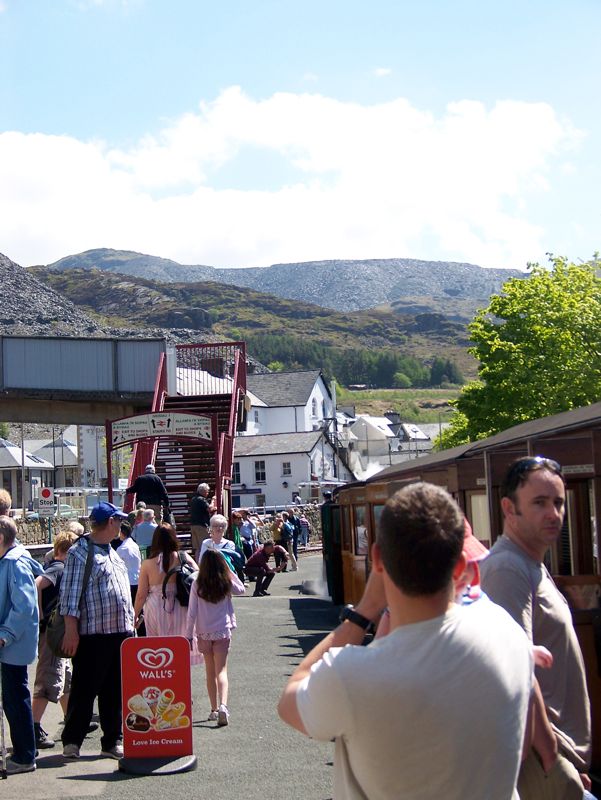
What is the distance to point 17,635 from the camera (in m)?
8.26

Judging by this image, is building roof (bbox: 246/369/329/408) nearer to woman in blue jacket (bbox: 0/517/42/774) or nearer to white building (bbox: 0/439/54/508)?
white building (bbox: 0/439/54/508)

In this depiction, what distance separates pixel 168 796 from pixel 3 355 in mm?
29222

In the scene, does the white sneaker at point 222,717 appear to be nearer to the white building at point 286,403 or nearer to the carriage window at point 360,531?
the carriage window at point 360,531

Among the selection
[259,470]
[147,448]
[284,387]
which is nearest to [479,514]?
[147,448]

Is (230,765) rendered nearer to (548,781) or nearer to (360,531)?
(548,781)

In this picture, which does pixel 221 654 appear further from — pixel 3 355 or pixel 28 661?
pixel 3 355

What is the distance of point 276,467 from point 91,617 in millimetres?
81829

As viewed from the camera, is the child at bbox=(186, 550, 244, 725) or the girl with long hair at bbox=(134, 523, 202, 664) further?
the girl with long hair at bbox=(134, 523, 202, 664)

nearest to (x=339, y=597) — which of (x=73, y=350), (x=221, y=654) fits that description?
(x=221, y=654)

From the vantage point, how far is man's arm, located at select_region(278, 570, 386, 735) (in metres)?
3.10

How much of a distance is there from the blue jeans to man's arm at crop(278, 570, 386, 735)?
18.5 ft

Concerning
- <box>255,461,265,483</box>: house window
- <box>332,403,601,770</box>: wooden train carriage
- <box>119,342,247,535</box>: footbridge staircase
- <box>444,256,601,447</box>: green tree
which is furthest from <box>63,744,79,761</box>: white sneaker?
<box>255,461,265,483</box>: house window

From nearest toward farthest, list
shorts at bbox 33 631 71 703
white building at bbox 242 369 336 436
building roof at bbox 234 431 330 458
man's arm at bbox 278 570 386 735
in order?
man's arm at bbox 278 570 386 735 < shorts at bbox 33 631 71 703 < building roof at bbox 234 431 330 458 < white building at bbox 242 369 336 436

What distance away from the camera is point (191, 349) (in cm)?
3822
